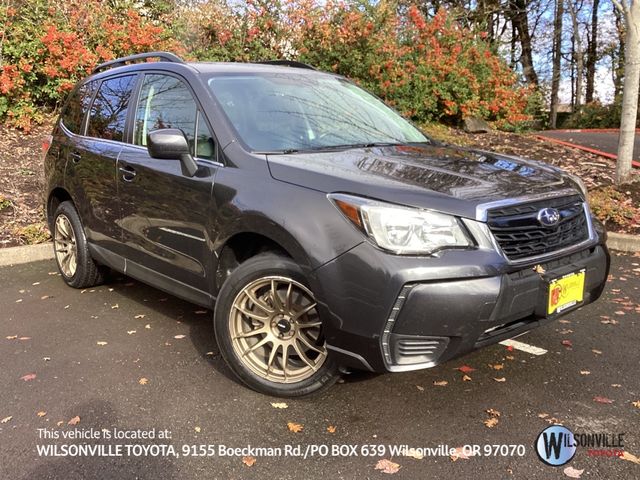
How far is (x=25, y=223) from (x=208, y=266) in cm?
443

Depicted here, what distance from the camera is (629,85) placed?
7266mm

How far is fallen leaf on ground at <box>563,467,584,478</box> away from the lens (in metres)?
2.40

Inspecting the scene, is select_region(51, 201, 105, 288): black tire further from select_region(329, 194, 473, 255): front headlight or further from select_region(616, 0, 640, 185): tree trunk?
select_region(616, 0, 640, 185): tree trunk

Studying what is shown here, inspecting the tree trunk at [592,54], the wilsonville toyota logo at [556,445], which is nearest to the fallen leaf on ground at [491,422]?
the wilsonville toyota logo at [556,445]

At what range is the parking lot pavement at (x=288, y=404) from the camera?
2518mm

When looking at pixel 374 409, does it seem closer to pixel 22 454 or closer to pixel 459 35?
pixel 22 454

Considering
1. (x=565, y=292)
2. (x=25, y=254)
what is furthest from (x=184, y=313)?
(x=565, y=292)

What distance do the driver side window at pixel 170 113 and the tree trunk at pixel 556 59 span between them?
93.9 ft

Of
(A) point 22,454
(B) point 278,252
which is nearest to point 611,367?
(B) point 278,252

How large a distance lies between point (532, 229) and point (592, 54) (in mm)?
37284

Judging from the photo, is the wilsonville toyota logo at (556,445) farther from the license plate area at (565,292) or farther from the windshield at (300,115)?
the windshield at (300,115)

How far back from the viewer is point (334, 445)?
2656 millimetres

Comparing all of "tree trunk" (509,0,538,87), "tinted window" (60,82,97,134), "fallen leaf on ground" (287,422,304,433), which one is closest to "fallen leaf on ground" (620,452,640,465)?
"fallen leaf on ground" (287,422,304,433)

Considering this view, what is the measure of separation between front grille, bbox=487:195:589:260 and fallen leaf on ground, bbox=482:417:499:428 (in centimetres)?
83
